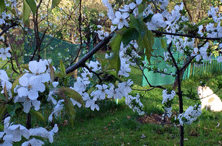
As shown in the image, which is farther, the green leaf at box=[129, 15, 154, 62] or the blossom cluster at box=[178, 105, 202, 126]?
the blossom cluster at box=[178, 105, 202, 126]

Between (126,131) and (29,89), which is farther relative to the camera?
(126,131)

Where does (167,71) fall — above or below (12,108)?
above

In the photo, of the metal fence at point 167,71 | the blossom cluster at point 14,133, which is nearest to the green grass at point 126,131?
the metal fence at point 167,71

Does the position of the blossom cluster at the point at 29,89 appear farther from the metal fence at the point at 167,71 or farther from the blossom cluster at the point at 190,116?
the metal fence at the point at 167,71

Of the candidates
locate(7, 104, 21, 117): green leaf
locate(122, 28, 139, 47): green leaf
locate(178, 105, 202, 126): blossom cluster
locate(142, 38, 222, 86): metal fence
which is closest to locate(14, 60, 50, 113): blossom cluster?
locate(7, 104, 21, 117): green leaf

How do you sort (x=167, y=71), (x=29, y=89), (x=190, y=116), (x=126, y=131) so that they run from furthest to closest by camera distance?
1. (x=167, y=71)
2. (x=126, y=131)
3. (x=190, y=116)
4. (x=29, y=89)

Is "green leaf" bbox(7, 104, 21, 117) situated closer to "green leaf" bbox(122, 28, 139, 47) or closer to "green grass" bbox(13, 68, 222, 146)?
"green leaf" bbox(122, 28, 139, 47)

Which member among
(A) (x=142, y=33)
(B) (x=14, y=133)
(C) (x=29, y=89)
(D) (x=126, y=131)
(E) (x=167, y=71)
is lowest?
(D) (x=126, y=131)

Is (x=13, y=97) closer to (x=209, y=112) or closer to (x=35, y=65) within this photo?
(x=35, y=65)

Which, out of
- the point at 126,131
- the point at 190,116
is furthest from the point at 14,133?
the point at 126,131

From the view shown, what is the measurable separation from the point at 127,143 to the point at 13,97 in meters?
2.86

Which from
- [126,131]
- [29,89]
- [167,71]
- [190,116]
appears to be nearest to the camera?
[29,89]

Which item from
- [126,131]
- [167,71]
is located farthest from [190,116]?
[167,71]

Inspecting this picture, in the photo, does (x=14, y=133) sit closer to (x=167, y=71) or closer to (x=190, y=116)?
(x=190, y=116)
